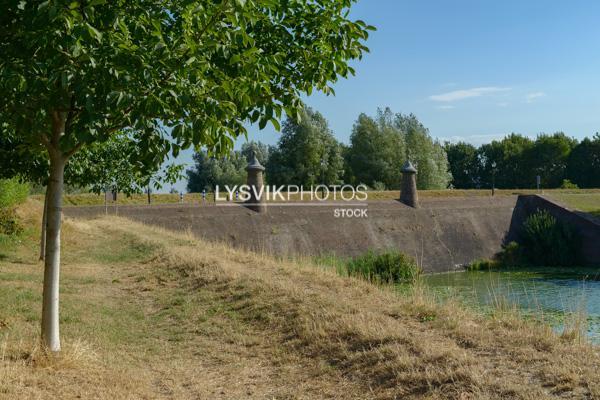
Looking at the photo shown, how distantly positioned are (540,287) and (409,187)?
1455 centimetres

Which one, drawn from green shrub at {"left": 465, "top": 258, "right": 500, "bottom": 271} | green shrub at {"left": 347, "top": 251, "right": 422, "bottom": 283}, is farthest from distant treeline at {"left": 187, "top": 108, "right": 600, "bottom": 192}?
green shrub at {"left": 347, "top": 251, "right": 422, "bottom": 283}

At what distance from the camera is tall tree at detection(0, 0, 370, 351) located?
409 centimetres

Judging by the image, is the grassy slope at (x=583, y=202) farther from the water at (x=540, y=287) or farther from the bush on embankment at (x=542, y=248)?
the water at (x=540, y=287)

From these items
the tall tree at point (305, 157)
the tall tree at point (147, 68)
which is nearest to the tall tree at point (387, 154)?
the tall tree at point (305, 157)

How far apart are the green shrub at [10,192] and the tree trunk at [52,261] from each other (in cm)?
1275

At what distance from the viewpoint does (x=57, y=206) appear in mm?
5656

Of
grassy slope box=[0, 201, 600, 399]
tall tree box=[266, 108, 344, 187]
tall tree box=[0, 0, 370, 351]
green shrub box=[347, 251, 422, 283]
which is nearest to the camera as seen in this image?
tall tree box=[0, 0, 370, 351]

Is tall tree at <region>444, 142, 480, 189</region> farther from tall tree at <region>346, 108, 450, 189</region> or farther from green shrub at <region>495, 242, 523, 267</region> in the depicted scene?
green shrub at <region>495, 242, 523, 267</region>

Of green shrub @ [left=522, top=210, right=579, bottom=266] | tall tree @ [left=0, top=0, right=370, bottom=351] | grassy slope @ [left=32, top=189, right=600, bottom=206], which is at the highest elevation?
tall tree @ [left=0, top=0, right=370, bottom=351]

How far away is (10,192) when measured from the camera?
17.5 metres

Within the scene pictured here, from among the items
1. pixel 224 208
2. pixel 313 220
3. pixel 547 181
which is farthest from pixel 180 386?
pixel 547 181

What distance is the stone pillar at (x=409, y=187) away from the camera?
118ft

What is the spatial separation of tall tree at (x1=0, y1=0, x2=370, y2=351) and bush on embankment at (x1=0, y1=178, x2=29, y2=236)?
13169 millimetres

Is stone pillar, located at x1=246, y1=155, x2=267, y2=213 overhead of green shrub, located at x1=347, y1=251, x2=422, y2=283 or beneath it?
overhead
